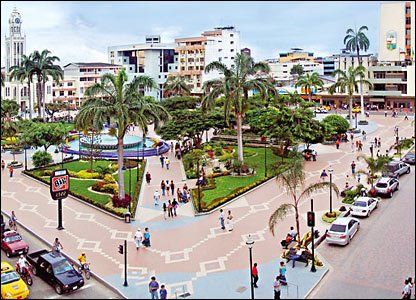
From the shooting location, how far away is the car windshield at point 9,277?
18.9 meters

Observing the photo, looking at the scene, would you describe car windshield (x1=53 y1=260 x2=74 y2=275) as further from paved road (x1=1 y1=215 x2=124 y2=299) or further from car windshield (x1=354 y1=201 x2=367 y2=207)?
car windshield (x1=354 y1=201 x2=367 y2=207)

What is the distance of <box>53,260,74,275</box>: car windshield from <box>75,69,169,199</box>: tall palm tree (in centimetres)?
1016

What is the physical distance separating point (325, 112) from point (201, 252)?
60700mm

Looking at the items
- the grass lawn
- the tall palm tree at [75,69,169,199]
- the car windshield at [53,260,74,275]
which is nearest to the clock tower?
the grass lawn

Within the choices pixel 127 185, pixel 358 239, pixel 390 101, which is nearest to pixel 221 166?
pixel 127 185

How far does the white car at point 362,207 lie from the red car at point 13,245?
56.0 feet

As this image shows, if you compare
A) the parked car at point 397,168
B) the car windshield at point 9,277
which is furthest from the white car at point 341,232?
the car windshield at point 9,277

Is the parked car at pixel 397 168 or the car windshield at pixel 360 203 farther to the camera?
the parked car at pixel 397 168

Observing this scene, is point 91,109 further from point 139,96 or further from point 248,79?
point 248,79

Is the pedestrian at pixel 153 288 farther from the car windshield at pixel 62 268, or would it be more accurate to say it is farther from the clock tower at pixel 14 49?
the clock tower at pixel 14 49

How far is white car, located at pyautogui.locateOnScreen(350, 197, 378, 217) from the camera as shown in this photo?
90.8 feet

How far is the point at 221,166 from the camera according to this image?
135 ft

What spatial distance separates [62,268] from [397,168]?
26.5 metres

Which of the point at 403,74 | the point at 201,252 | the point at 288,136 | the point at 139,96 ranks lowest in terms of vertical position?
the point at 201,252
